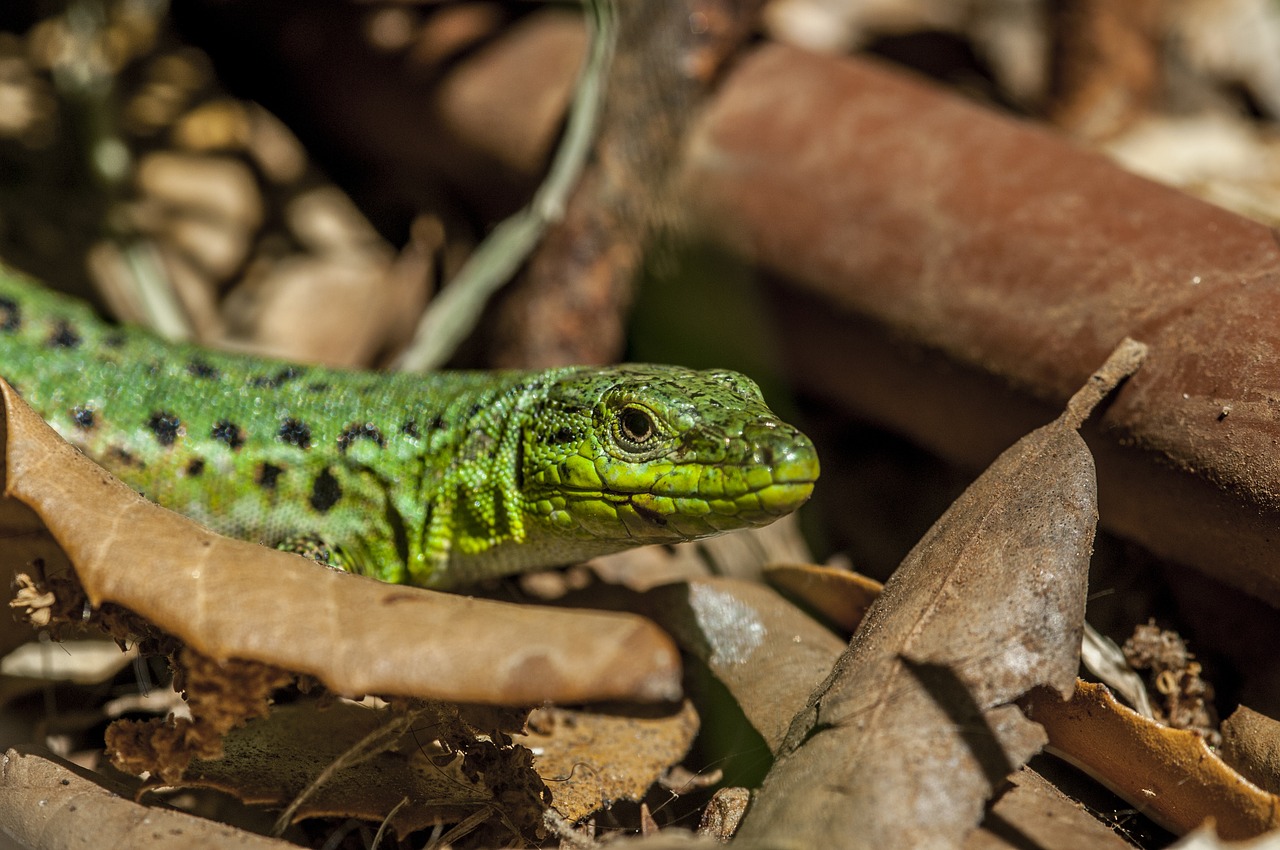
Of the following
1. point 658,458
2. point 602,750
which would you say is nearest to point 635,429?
point 658,458

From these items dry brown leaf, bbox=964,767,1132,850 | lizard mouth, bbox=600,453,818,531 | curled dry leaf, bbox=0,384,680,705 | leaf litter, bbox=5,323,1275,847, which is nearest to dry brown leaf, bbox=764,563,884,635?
leaf litter, bbox=5,323,1275,847

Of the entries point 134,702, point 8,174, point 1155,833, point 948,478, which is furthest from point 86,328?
point 1155,833

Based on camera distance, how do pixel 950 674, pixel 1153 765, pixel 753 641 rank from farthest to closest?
pixel 753 641 → pixel 1153 765 → pixel 950 674

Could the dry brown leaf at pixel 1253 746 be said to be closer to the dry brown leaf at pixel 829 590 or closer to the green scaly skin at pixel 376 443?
the dry brown leaf at pixel 829 590

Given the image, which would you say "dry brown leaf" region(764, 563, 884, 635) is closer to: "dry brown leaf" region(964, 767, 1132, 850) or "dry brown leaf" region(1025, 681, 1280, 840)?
"dry brown leaf" region(1025, 681, 1280, 840)

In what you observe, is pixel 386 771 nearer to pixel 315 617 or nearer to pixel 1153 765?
pixel 315 617

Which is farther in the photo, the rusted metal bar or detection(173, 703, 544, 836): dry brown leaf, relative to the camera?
the rusted metal bar

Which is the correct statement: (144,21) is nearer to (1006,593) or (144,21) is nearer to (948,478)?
(948,478)

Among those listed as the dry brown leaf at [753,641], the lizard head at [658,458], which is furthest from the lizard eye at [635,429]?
the dry brown leaf at [753,641]
